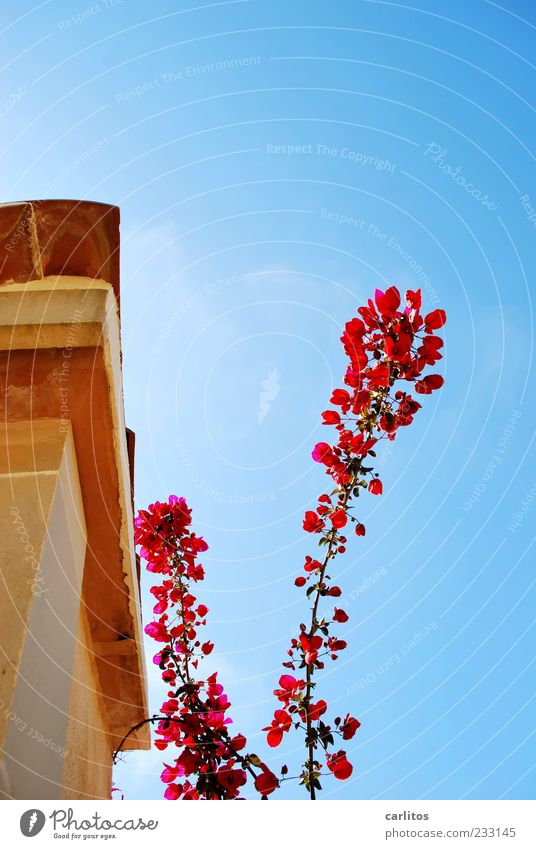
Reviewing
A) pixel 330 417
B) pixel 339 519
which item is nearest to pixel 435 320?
pixel 330 417

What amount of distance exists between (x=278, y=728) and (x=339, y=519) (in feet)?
2.80

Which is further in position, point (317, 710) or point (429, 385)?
point (429, 385)

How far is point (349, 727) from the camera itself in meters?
2.28

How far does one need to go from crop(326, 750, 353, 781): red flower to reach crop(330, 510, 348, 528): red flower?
852 millimetres

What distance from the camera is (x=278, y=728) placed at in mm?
2311

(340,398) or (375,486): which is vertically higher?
(340,398)

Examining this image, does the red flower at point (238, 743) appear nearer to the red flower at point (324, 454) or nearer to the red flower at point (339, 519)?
the red flower at point (339, 519)

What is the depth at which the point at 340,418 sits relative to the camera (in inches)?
102

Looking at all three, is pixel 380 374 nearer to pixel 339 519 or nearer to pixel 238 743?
pixel 339 519

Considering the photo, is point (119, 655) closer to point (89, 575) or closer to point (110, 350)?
point (89, 575)

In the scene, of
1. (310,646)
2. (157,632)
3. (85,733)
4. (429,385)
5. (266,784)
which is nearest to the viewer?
(266,784)

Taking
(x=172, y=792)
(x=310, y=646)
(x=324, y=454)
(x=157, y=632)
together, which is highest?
(x=324, y=454)

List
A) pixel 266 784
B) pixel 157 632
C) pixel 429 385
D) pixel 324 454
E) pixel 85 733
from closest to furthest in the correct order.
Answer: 1. pixel 266 784
2. pixel 429 385
3. pixel 324 454
4. pixel 85 733
5. pixel 157 632
